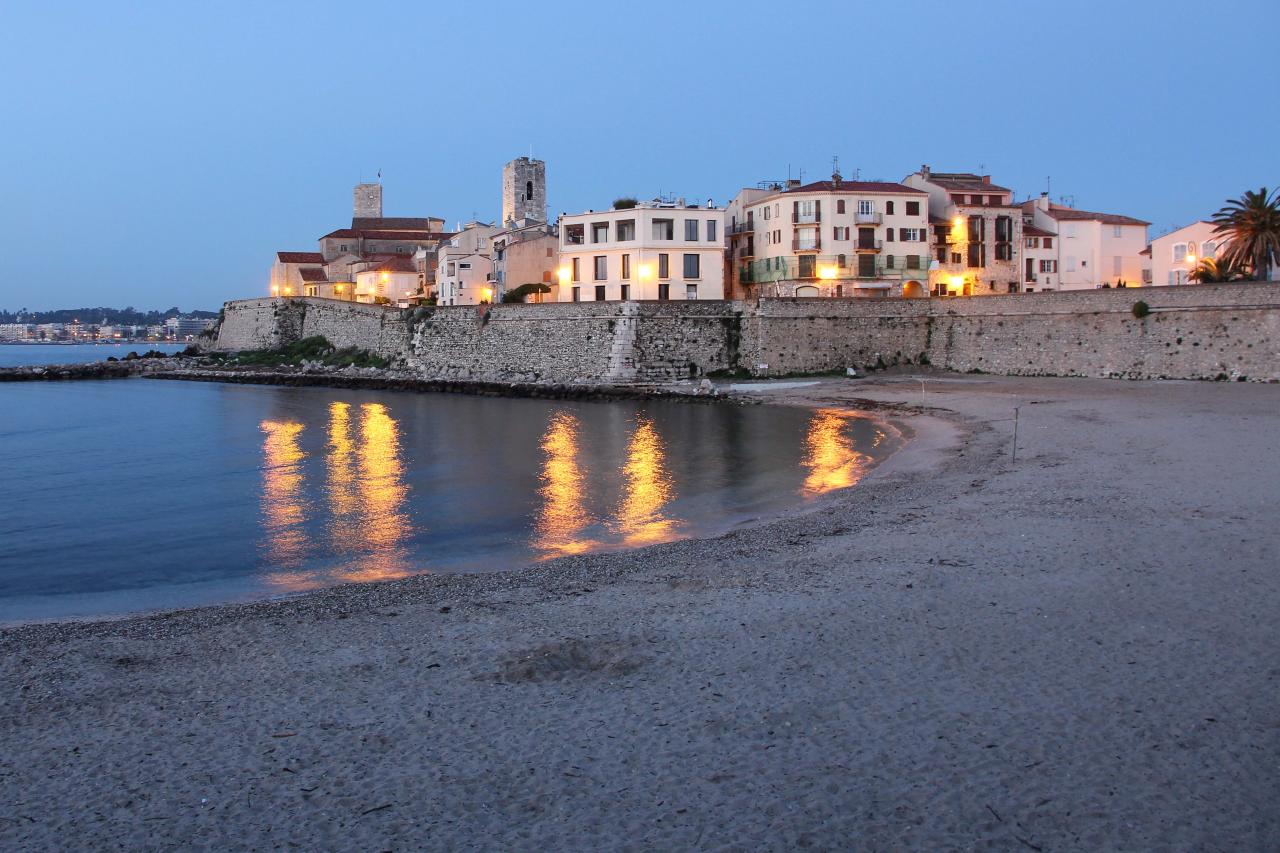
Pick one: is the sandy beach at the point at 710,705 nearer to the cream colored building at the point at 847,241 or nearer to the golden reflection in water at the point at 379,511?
the golden reflection in water at the point at 379,511

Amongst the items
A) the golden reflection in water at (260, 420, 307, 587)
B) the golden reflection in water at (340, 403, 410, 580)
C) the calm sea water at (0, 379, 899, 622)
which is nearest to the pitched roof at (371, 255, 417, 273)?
the calm sea water at (0, 379, 899, 622)

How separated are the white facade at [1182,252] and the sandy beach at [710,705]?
4245 cm

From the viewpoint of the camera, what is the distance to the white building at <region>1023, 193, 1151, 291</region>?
55656mm

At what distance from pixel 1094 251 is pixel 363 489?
47.5 metres

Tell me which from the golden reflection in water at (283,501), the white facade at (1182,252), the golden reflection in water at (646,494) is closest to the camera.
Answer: the golden reflection in water at (283,501)

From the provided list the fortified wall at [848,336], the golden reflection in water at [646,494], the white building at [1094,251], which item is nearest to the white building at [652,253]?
the fortified wall at [848,336]

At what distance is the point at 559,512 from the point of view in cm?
1888

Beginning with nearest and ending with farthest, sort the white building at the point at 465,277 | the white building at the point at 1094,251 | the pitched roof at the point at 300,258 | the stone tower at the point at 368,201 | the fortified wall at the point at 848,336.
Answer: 1. the fortified wall at the point at 848,336
2. the white building at the point at 1094,251
3. the white building at the point at 465,277
4. the pitched roof at the point at 300,258
5. the stone tower at the point at 368,201

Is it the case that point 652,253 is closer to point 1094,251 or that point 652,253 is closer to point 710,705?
point 1094,251

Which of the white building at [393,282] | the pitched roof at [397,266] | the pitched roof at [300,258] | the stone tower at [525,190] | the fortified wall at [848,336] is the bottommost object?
the fortified wall at [848,336]

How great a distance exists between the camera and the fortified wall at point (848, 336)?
3397 centimetres

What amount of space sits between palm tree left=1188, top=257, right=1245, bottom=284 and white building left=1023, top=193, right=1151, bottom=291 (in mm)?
8399

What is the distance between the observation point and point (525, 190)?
270ft

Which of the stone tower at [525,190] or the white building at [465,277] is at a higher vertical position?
the stone tower at [525,190]
